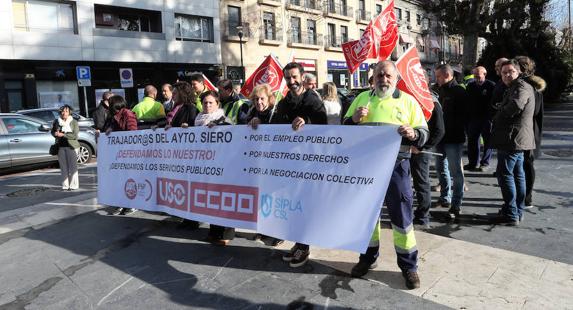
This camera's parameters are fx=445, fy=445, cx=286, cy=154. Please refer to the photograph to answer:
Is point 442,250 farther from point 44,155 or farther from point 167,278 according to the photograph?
point 44,155

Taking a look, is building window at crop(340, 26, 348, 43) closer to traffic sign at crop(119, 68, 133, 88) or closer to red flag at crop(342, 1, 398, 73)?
traffic sign at crop(119, 68, 133, 88)

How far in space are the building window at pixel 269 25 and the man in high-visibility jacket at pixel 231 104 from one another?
29.2 meters

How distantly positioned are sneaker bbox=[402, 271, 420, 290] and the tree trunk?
65.6ft

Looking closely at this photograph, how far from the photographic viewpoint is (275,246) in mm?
4707

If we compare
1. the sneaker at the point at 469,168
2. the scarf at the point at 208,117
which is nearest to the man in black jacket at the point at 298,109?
the scarf at the point at 208,117

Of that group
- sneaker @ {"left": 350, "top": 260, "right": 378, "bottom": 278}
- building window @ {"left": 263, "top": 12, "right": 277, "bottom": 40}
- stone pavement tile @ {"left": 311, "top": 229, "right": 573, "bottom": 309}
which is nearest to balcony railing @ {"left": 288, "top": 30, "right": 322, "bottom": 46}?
building window @ {"left": 263, "top": 12, "right": 277, "bottom": 40}

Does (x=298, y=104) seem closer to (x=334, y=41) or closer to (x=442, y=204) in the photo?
(x=442, y=204)

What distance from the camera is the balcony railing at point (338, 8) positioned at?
3947 cm

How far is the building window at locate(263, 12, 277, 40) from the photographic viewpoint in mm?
34031

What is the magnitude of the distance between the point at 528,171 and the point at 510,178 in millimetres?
750

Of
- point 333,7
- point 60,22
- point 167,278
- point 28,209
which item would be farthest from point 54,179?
point 333,7

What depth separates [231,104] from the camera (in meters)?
5.85

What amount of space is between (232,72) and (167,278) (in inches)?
1122

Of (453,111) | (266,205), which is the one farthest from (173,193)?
(453,111)
